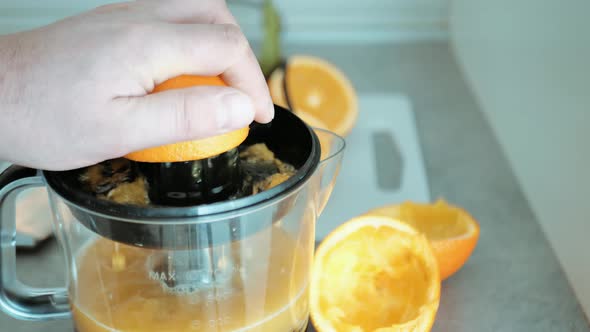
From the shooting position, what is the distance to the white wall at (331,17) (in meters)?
1.25

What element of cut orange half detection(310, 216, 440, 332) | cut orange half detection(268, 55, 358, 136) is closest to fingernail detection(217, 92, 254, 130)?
cut orange half detection(310, 216, 440, 332)

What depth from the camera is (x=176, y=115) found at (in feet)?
1.32

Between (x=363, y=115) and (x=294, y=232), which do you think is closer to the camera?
(x=294, y=232)

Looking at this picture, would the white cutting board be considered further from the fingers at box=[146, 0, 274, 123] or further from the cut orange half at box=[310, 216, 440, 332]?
the fingers at box=[146, 0, 274, 123]

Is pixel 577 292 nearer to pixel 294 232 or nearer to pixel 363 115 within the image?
pixel 294 232

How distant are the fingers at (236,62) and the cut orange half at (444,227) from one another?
0.85 ft

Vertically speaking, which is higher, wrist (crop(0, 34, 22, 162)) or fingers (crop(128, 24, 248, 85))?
fingers (crop(128, 24, 248, 85))

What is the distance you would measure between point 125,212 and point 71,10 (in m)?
0.97

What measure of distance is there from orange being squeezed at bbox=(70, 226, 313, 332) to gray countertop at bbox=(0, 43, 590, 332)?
16 centimetres

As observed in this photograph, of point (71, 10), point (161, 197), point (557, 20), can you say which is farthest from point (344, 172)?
point (71, 10)

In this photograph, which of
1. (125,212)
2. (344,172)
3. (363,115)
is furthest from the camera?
(363,115)

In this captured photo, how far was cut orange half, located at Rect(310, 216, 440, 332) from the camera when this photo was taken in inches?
23.0

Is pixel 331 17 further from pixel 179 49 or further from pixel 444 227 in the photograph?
pixel 179 49

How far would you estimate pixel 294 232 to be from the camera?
0.53 m
